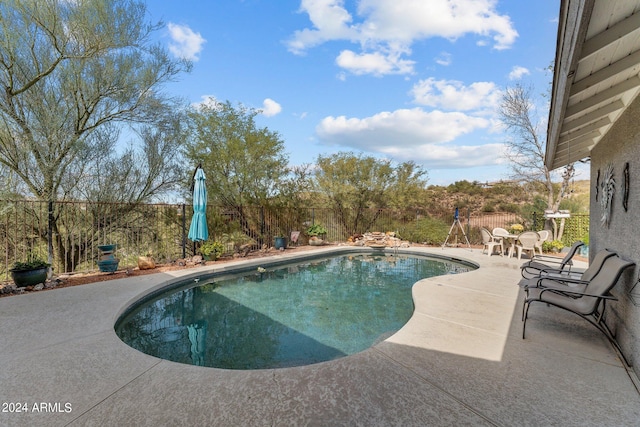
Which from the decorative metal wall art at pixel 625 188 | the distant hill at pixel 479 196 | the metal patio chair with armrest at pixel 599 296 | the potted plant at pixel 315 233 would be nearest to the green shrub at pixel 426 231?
the potted plant at pixel 315 233

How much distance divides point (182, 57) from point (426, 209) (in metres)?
11.6

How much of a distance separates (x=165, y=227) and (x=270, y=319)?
6.34 m

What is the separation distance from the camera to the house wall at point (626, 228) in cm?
257

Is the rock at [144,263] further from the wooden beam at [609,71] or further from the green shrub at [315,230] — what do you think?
the wooden beam at [609,71]

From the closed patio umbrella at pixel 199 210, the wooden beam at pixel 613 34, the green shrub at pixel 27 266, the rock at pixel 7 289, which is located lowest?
the rock at pixel 7 289

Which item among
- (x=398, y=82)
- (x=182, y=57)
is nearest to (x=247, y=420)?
(x=182, y=57)

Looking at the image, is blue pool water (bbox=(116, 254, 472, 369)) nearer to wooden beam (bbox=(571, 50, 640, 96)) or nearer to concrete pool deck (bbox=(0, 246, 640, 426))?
concrete pool deck (bbox=(0, 246, 640, 426))

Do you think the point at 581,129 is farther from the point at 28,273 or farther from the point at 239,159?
the point at 239,159

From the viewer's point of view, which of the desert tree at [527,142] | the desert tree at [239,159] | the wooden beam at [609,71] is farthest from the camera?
the desert tree at [527,142]

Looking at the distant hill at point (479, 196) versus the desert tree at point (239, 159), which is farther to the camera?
the distant hill at point (479, 196)

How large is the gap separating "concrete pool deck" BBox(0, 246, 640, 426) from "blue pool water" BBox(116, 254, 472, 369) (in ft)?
2.34

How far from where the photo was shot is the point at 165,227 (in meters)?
9.15

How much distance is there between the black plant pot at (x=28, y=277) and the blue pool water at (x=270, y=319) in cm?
210

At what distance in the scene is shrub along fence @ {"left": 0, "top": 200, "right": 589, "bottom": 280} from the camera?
6.89 metres
